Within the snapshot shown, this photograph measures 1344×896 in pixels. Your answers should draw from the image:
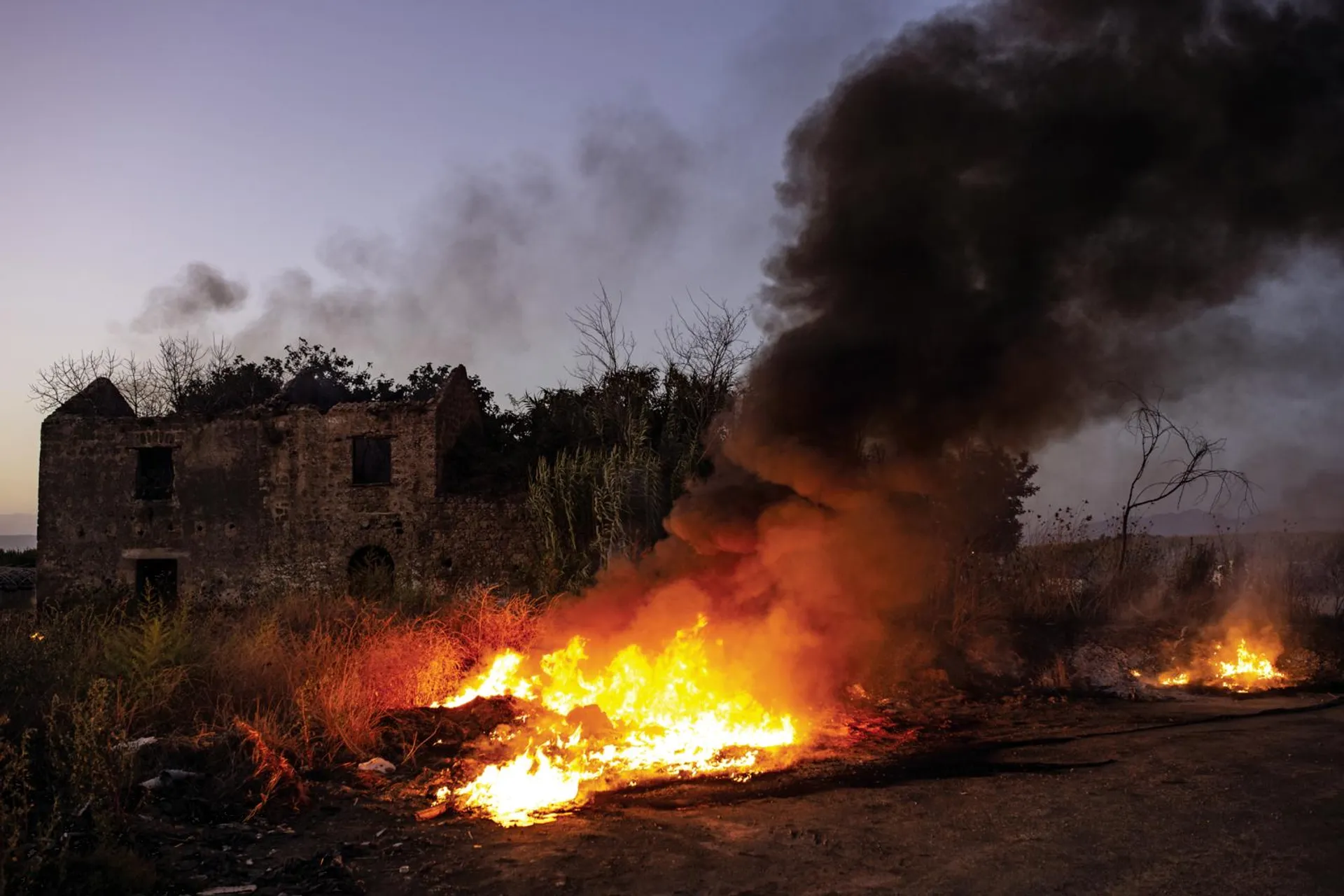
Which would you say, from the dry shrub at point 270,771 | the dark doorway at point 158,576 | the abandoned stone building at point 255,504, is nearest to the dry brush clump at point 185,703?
the dry shrub at point 270,771

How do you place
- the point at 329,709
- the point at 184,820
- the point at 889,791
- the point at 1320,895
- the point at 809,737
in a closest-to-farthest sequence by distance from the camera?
the point at 1320,895, the point at 184,820, the point at 889,791, the point at 329,709, the point at 809,737

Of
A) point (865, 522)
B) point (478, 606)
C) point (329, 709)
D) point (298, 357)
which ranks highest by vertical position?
point (298, 357)

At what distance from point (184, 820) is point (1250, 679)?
41.8 ft

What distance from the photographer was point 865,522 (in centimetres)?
1073

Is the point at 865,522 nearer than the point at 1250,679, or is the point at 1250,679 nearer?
the point at 865,522

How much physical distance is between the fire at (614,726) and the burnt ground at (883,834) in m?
0.40

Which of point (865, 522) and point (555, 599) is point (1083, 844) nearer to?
point (865, 522)

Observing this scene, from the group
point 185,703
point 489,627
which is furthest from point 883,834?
point 185,703

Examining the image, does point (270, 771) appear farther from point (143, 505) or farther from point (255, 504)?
point (143, 505)

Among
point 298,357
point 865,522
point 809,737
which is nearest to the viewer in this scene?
point 809,737

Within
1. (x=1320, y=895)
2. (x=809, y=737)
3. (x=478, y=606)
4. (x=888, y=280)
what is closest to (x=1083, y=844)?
(x=1320, y=895)

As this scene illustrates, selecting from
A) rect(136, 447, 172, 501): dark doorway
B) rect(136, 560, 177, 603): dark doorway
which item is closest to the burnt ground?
rect(136, 560, 177, 603): dark doorway

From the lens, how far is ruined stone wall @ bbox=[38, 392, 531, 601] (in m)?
21.8

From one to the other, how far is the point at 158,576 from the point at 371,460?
610 cm
